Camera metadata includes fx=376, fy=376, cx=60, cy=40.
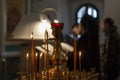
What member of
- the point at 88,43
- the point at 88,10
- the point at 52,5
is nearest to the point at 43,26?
the point at 88,43

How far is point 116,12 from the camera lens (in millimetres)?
6102

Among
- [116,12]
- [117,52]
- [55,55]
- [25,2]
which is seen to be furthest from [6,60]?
[55,55]

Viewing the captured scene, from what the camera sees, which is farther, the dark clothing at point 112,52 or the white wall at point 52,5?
the white wall at point 52,5

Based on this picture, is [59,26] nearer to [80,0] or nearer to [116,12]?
[116,12]

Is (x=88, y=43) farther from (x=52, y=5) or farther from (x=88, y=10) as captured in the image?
(x=88, y=10)

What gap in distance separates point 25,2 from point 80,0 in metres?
2.24

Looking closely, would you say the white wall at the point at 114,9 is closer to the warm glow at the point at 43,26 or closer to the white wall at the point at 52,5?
the warm glow at the point at 43,26

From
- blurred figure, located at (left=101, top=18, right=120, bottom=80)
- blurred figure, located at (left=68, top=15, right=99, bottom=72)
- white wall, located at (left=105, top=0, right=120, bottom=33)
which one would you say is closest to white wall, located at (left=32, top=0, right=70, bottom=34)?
white wall, located at (left=105, top=0, right=120, bottom=33)

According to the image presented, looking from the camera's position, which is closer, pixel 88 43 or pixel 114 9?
pixel 88 43

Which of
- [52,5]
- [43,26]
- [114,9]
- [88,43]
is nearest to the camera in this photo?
[88,43]

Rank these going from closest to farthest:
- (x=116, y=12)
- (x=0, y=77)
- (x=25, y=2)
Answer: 1. (x=116, y=12)
2. (x=0, y=77)
3. (x=25, y=2)

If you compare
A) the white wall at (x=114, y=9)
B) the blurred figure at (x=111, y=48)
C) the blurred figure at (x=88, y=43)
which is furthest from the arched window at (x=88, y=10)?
the blurred figure at (x=88, y=43)

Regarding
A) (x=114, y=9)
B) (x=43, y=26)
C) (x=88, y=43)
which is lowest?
(x=88, y=43)

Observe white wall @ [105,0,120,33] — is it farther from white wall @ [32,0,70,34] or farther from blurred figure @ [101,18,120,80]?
white wall @ [32,0,70,34]
